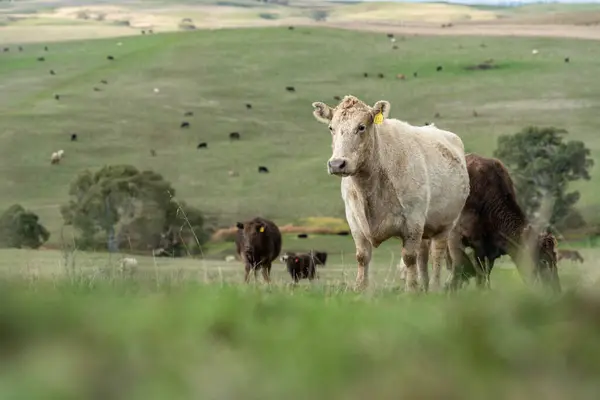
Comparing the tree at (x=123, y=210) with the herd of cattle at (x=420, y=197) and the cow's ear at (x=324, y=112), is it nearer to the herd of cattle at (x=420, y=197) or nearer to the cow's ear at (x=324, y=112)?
the herd of cattle at (x=420, y=197)

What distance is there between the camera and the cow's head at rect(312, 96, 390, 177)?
1145 cm

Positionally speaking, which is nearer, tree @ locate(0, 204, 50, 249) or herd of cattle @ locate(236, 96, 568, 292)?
herd of cattle @ locate(236, 96, 568, 292)

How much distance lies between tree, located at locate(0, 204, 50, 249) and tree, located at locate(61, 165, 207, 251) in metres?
2.13

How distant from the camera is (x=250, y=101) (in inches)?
4018

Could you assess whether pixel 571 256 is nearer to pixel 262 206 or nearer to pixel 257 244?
pixel 257 244

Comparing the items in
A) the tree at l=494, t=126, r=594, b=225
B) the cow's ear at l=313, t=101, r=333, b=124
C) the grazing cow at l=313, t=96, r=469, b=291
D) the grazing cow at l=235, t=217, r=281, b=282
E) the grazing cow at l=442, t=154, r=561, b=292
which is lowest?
the tree at l=494, t=126, r=594, b=225

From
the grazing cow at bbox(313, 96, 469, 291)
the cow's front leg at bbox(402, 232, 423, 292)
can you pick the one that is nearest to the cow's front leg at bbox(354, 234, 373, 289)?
the grazing cow at bbox(313, 96, 469, 291)

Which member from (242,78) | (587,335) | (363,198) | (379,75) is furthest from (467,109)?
(587,335)

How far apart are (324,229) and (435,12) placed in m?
97.3

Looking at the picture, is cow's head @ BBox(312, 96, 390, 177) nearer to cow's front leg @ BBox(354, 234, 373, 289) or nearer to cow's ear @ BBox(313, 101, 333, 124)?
cow's ear @ BBox(313, 101, 333, 124)

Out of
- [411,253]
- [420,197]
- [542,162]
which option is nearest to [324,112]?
[420,197]

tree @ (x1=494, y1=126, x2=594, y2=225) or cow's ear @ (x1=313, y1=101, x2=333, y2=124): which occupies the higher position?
cow's ear @ (x1=313, y1=101, x2=333, y2=124)

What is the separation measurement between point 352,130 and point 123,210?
170 ft

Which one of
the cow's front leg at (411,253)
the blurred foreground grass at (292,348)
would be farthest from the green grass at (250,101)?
the blurred foreground grass at (292,348)
